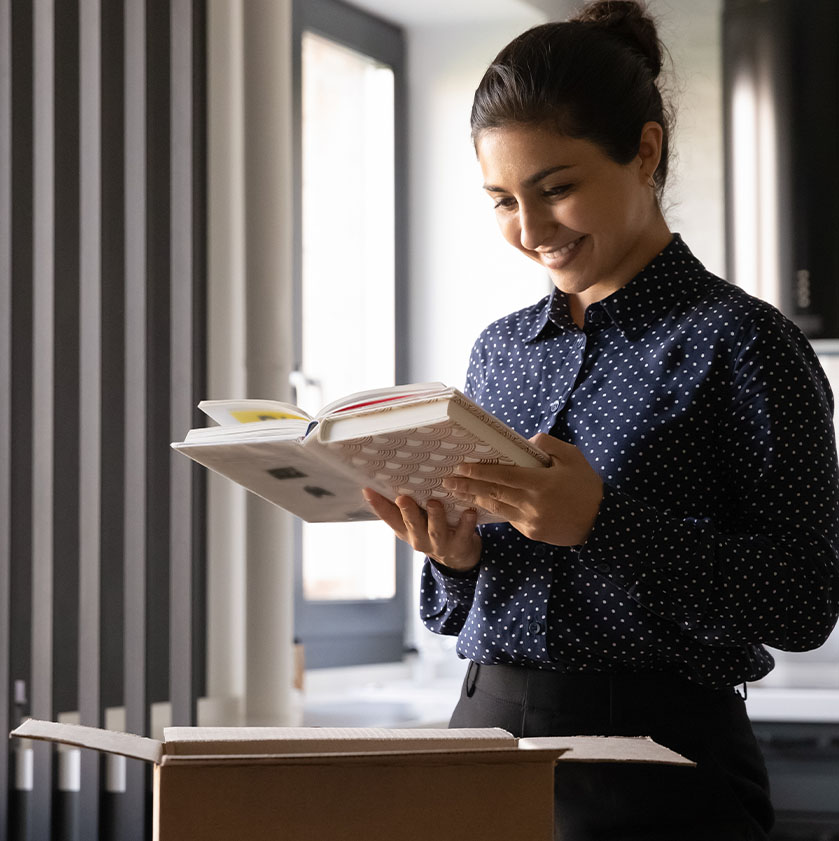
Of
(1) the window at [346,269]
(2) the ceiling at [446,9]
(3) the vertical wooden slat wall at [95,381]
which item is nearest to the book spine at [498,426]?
(3) the vertical wooden slat wall at [95,381]

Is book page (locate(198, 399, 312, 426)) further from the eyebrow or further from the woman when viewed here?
the eyebrow

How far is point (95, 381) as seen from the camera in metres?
2.12

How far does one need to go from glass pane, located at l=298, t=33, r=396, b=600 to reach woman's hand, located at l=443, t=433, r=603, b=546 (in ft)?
6.59

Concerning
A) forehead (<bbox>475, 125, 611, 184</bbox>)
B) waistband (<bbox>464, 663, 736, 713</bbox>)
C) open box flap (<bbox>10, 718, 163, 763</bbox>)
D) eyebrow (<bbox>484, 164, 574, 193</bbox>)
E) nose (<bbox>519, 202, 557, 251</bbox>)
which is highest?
forehead (<bbox>475, 125, 611, 184</bbox>)

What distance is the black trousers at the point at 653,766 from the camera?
107 centimetres

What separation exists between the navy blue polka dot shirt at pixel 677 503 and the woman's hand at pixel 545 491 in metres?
0.02

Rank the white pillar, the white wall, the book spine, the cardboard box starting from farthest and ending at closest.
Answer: the white wall, the white pillar, the book spine, the cardboard box

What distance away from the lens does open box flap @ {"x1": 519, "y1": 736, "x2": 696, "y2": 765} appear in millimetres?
744

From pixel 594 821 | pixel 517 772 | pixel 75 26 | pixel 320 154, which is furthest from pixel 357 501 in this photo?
pixel 320 154

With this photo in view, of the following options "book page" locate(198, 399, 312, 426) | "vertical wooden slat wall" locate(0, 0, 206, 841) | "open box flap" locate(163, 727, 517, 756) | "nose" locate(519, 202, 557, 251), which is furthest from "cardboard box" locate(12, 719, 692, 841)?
"vertical wooden slat wall" locate(0, 0, 206, 841)

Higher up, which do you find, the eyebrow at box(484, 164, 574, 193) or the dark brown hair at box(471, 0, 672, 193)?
the dark brown hair at box(471, 0, 672, 193)

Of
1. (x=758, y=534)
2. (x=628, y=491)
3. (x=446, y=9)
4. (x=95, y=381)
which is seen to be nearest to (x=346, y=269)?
(x=446, y=9)

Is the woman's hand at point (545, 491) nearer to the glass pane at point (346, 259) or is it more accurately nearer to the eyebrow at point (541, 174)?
the eyebrow at point (541, 174)

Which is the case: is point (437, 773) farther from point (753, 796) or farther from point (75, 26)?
point (75, 26)
